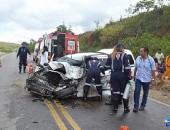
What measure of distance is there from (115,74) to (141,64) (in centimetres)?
92

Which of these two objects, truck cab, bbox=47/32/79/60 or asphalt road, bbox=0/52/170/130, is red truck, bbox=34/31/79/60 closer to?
truck cab, bbox=47/32/79/60

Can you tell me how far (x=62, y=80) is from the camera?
11.4 m

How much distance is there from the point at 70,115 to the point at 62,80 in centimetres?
283

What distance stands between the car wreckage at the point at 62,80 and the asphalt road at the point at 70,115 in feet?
0.96

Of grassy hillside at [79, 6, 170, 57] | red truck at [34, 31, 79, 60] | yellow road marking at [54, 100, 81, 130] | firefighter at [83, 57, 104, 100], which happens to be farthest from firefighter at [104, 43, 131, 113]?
red truck at [34, 31, 79, 60]

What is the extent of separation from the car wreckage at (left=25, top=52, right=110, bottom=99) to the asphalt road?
0.96 feet

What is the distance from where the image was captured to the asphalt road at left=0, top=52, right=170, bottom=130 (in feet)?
24.7

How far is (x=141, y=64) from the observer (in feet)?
31.7

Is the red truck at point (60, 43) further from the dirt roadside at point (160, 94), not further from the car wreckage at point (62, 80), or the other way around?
the car wreckage at point (62, 80)

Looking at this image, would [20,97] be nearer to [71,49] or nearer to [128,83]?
[128,83]

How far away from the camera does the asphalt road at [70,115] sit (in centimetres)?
752

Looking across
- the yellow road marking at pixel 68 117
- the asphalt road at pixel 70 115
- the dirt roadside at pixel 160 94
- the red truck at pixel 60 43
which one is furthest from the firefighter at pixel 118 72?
the red truck at pixel 60 43

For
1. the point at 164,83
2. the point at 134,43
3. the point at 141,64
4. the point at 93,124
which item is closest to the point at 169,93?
the point at 164,83

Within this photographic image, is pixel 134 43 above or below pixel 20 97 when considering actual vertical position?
above
